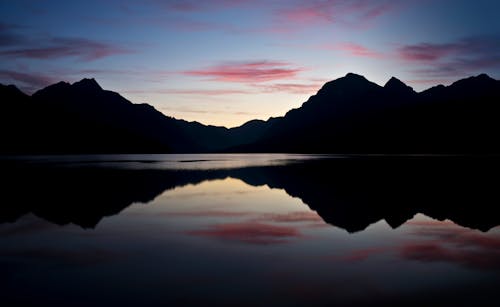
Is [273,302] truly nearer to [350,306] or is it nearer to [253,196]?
[350,306]

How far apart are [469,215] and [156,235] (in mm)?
20939

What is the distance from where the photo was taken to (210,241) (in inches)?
790

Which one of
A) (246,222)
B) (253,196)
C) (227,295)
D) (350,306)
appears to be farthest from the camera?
(253,196)

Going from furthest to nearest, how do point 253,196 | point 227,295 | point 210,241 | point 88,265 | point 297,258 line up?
point 253,196
point 210,241
point 297,258
point 88,265
point 227,295

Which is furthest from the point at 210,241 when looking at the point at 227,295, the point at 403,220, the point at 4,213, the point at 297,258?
the point at 4,213

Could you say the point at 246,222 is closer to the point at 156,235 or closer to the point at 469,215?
the point at 156,235

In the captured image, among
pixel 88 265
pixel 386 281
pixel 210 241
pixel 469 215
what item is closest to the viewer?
pixel 386 281

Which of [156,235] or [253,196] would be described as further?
[253,196]

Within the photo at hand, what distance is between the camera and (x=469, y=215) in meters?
27.4

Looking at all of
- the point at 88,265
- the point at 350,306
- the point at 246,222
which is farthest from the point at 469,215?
the point at 88,265

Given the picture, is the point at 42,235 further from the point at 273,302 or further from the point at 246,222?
the point at 273,302

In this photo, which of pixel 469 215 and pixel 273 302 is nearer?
pixel 273 302

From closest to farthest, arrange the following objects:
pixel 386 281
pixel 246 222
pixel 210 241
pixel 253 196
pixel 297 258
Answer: pixel 386 281
pixel 297 258
pixel 210 241
pixel 246 222
pixel 253 196

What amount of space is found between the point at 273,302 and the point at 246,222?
46.8ft
